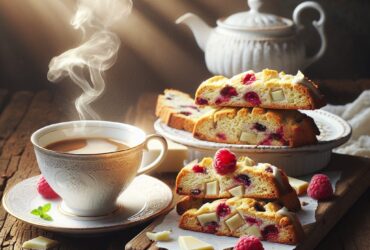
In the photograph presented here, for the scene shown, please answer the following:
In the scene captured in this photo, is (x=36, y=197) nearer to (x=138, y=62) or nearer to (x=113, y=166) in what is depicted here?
(x=113, y=166)

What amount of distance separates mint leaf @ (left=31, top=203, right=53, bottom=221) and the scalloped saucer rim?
51 centimetres

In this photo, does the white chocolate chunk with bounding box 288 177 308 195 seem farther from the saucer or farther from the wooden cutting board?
the saucer

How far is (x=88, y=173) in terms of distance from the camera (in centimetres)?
171

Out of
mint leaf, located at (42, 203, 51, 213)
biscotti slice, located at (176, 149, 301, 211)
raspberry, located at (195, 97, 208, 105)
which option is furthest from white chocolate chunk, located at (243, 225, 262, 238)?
raspberry, located at (195, 97, 208, 105)

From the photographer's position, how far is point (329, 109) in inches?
110

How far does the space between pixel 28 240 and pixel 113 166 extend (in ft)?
0.93

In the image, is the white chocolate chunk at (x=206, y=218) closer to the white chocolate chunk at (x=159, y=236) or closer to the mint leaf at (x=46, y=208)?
the white chocolate chunk at (x=159, y=236)

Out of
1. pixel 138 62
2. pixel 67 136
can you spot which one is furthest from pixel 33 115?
pixel 67 136

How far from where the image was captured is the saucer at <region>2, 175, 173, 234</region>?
67.0 inches

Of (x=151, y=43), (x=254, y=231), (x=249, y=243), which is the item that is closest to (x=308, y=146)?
(x=254, y=231)

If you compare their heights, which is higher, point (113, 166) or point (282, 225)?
point (113, 166)

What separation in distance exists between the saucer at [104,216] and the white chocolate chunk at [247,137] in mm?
319

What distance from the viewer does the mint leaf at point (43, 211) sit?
175cm

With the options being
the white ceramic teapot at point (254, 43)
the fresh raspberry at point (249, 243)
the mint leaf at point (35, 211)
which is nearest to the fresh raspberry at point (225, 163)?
the fresh raspberry at point (249, 243)
